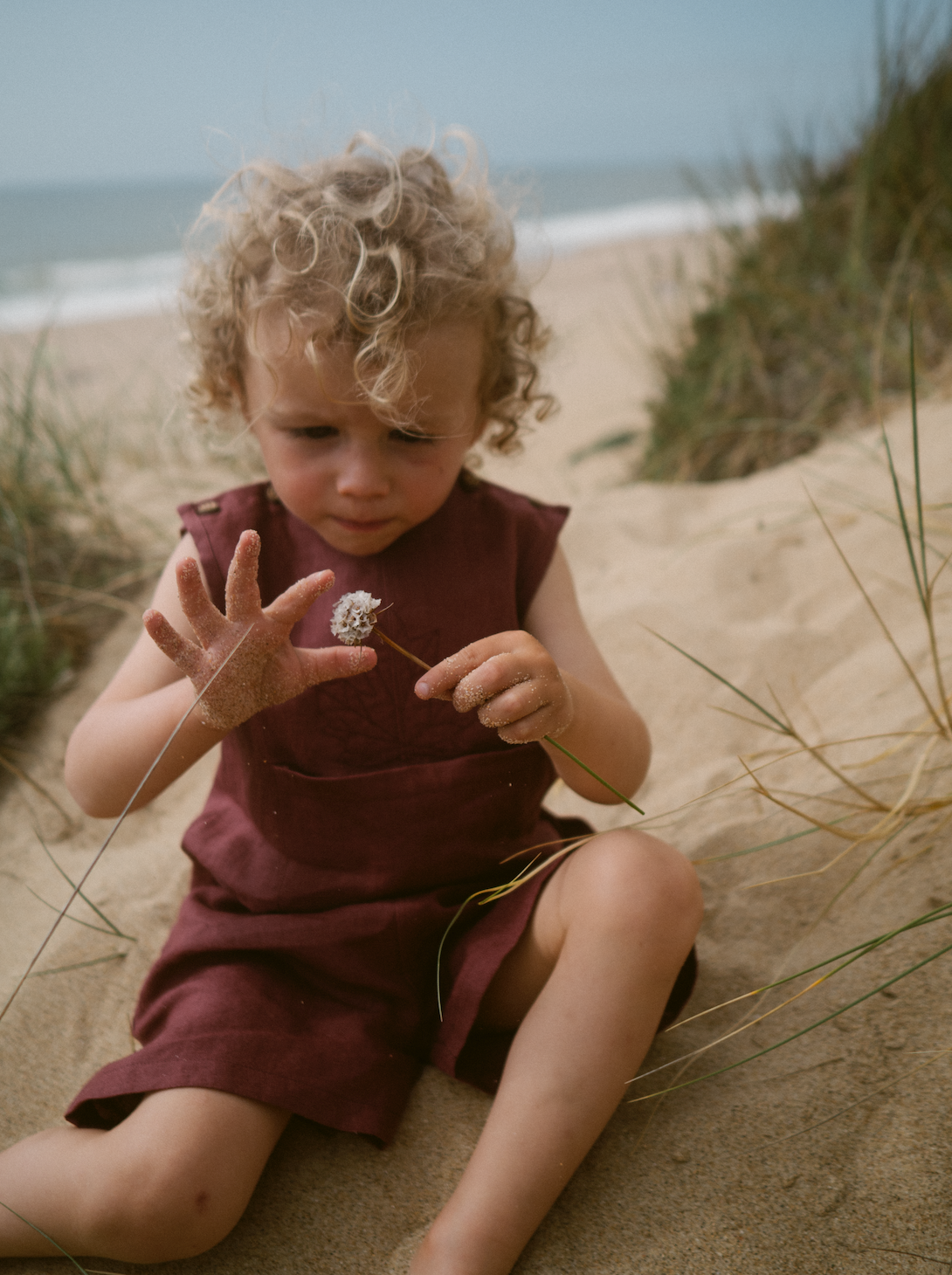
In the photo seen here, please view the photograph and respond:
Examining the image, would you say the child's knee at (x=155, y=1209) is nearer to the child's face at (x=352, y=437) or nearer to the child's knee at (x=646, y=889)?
the child's knee at (x=646, y=889)

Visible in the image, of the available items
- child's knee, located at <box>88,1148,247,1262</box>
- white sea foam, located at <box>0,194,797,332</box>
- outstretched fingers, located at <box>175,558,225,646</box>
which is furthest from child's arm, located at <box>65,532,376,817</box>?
white sea foam, located at <box>0,194,797,332</box>

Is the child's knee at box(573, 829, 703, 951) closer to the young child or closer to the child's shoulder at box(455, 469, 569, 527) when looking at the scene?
the young child

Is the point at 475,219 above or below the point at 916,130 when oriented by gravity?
above

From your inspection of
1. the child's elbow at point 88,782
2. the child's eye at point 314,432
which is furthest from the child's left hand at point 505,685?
the child's elbow at point 88,782

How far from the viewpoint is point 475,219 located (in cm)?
145

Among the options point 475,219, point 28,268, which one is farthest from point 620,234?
point 475,219

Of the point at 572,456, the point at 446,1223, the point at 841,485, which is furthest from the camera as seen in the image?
the point at 572,456

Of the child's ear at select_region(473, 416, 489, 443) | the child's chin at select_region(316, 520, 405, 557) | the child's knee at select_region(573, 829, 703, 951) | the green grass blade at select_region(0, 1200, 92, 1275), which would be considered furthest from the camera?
the child's ear at select_region(473, 416, 489, 443)

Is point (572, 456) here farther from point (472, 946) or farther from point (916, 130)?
point (472, 946)

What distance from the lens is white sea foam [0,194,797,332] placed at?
3627mm

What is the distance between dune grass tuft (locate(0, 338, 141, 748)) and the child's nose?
4.08ft

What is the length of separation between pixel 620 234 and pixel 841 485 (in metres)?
14.2

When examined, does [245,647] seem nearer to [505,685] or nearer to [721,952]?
[505,685]

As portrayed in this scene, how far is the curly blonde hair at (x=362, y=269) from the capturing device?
1255 millimetres
